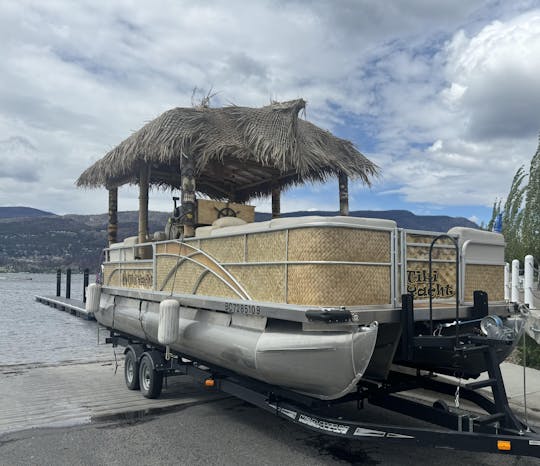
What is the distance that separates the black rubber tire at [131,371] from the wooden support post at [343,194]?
4.47 metres

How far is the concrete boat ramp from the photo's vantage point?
664 cm

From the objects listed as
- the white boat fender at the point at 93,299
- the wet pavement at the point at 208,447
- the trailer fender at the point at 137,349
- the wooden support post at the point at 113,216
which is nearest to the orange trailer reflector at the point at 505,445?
the wet pavement at the point at 208,447

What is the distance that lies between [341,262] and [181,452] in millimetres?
2727

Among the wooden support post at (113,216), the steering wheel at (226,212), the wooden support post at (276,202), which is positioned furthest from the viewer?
the wooden support post at (113,216)

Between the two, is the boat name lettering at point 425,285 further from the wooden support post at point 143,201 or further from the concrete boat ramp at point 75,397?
the wooden support post at point 143,201

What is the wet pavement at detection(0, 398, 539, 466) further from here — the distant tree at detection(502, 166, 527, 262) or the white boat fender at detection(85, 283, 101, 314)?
the distant tree at detection(502, 166, 527, 262)

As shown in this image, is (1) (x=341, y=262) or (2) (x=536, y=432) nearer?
(2) (x=536, y=432)

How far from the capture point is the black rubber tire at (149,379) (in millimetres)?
7445

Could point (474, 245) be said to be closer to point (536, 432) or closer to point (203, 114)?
point (536, 432)

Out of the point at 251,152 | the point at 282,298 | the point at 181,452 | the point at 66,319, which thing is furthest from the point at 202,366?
the point at 66,319

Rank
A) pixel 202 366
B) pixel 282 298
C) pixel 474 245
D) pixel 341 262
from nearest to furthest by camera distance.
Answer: pixel 341 262, pixel 282 298, pixel 474 245, pixel 202 366

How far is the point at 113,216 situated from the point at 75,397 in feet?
16.5

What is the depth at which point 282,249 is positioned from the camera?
16.8 ft

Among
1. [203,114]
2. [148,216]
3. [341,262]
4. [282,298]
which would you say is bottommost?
[282,298]
